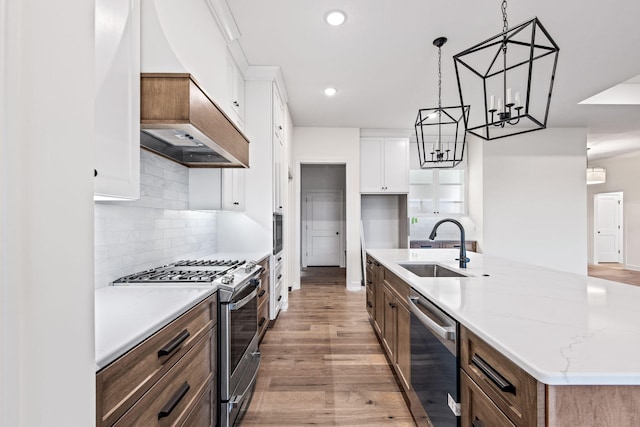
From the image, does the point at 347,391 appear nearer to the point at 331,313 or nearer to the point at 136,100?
the point at 331,313

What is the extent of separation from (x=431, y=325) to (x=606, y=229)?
400 inches

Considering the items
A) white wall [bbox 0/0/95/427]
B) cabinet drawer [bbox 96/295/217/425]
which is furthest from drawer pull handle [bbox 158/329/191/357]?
white wall [bbox 0/0/95/427]

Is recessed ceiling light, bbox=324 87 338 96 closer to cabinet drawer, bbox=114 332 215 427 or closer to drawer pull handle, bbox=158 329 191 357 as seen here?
cabinet drawer, bbox=114 332 215 427

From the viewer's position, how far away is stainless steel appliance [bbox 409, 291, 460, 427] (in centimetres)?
118

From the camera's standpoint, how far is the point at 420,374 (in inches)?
61.3

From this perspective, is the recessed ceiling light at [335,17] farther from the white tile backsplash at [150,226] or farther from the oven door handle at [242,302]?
the oven door handle at [242,302]

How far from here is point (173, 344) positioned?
110cm

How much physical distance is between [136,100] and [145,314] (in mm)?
851

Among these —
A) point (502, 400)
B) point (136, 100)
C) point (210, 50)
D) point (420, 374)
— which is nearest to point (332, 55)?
point (210, 50)

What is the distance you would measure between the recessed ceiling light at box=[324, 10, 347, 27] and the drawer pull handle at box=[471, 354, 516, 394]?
243 cm

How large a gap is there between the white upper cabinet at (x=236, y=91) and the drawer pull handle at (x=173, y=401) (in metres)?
2.13

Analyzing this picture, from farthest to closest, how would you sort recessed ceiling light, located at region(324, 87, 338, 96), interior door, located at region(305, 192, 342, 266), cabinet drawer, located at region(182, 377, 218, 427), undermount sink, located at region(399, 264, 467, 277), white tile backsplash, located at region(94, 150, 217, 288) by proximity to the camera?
interior door, located at region(305, 192, 342, 266), recessed ceiling light, located at region(324, 87, 338, 96), undermount sink, located at region(399, 264, 467, 277), white tile backsplash, located at region(94, 150, 217, 288), cabinet drawer, located at region(182, 377, 218, 427)

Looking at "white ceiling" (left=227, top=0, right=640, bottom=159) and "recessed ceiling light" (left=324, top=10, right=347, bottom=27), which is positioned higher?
"white ceiling" (left=227, top=0, right=640, bottom=159)

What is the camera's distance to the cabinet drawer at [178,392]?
936mm
